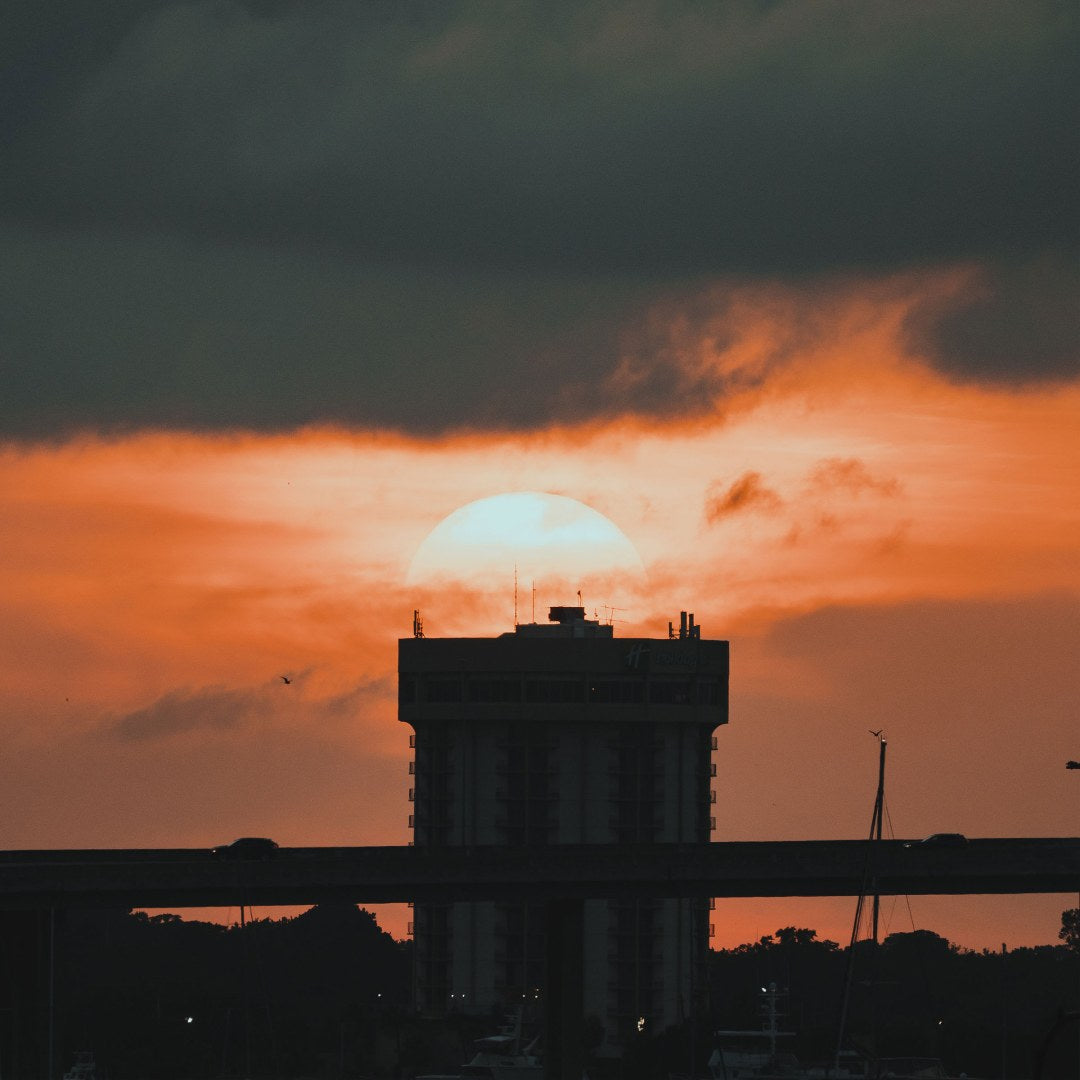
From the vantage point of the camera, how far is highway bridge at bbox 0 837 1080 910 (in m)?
141

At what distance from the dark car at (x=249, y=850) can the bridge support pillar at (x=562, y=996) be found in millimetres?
19334

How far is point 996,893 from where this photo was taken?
511 feet

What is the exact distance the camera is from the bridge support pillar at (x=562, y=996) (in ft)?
488

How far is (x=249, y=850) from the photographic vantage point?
161 m

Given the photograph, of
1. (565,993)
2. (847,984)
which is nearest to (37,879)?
(565,993)

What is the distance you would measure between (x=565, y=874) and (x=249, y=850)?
2300 centimetres

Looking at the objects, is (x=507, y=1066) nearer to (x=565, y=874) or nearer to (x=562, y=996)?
(x=562, y=996)

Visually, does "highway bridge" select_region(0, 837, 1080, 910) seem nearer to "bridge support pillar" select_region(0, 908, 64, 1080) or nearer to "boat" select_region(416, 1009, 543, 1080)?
"bridge support pillar" select_region(0, 908, 64, 1080)

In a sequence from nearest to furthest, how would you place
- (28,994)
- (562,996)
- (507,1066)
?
(28,994) → (562,996) → (507,1066)

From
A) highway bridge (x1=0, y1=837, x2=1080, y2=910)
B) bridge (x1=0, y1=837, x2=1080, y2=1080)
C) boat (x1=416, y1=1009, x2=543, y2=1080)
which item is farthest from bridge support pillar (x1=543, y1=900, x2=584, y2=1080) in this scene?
boat (x1=416, y1=1009, x2=543, y2=1080)

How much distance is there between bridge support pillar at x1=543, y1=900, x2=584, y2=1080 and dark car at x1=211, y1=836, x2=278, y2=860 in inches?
761

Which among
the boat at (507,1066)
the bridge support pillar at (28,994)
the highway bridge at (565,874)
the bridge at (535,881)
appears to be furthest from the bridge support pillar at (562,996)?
the boat at (507,1066)

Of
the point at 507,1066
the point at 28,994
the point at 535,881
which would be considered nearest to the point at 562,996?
the point at 535,881

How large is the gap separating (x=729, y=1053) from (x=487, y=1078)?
65.6ft
